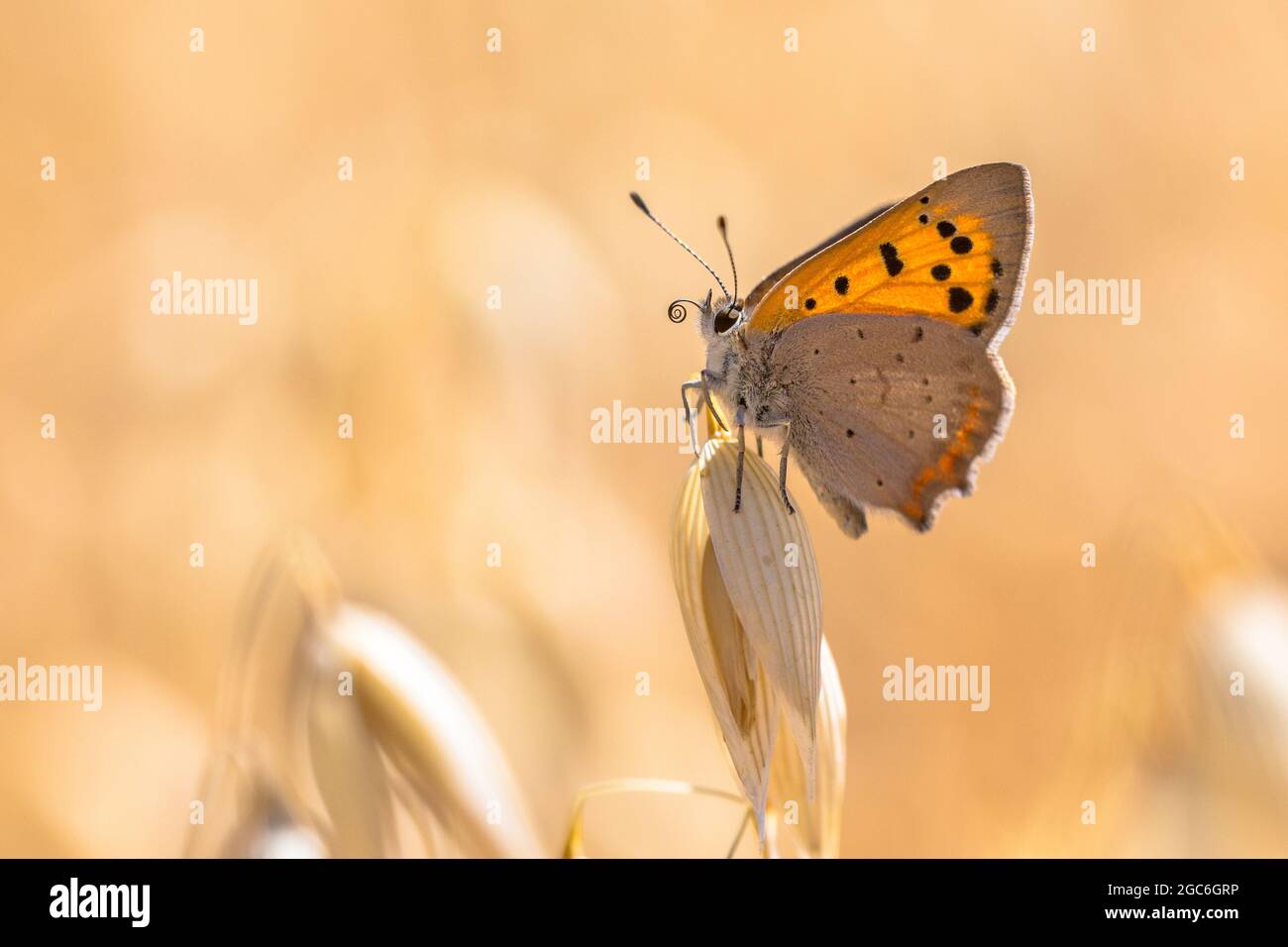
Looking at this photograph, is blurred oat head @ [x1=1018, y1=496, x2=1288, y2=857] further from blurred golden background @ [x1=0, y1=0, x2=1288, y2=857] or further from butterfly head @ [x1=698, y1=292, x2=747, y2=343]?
blurred golden background @ [x1=0, y1=0, x2=1288, y2=857]

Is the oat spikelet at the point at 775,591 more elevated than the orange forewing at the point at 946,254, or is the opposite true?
the orange forewing at the point at 946,254

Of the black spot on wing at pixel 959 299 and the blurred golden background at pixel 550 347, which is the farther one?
the blurred golden background at pixel 550 347

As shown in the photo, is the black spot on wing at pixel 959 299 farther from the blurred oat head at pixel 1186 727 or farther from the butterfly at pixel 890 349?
the blurred oat head at pixel 1186 727

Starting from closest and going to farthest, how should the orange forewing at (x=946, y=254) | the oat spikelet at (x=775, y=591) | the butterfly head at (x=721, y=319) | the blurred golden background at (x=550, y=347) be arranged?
the oat spikelet at (x=775, y=591) → the orange forewing at (x=946, y=254) → the butterfly head at (x=721, y=319) → the blurred golden background at (x=550, y=347)

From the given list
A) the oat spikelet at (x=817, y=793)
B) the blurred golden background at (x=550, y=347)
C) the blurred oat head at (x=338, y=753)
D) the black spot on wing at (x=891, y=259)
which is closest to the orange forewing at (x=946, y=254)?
the black spot on wing at (x=891, y=259)

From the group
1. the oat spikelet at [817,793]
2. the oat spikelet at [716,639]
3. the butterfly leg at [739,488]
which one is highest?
the butterfly leg at [739,488]

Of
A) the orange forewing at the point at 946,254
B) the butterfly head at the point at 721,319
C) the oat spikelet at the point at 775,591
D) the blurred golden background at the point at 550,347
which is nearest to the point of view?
the oat spikelet at the point at 775,591

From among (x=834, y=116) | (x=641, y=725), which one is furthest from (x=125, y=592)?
(x=834, y=116)

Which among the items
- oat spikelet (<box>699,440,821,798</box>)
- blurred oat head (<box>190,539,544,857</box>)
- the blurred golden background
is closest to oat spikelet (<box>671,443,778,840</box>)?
oat spikelet (<box>699,440,821,798</box>)
